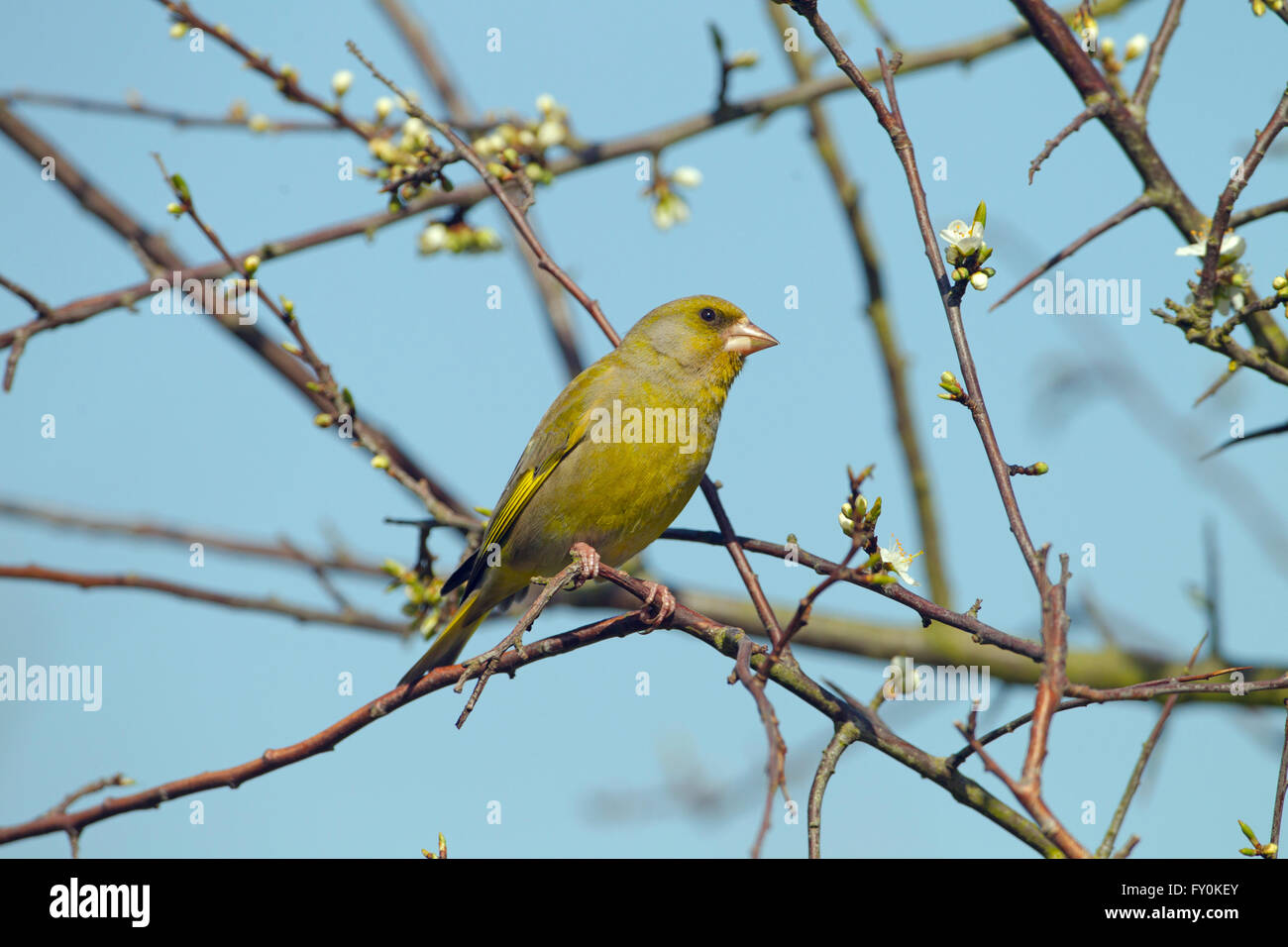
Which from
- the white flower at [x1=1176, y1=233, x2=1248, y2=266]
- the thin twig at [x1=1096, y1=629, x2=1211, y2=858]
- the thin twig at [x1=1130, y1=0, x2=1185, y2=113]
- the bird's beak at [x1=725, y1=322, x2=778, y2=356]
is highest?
the thin twig at [x1=1130, y1=0, x2=1185, y2=113]

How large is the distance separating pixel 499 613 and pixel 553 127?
2.47 m

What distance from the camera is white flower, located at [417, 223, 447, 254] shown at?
5887 millimetres

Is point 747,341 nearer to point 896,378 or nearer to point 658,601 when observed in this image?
point 896,378

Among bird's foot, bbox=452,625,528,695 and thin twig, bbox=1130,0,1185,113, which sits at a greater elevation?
thin twig, bbox=1130,0,1185,113

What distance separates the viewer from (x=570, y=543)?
5816 millimetres

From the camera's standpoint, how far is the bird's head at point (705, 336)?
20.6 ft

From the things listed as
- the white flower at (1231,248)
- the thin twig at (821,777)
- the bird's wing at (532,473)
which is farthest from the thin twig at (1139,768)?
the bird's wing at (532,473)

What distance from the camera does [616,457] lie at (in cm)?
564

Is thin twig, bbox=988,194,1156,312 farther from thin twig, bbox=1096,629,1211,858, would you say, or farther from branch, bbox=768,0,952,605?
branch, bbox=768,0,952,605

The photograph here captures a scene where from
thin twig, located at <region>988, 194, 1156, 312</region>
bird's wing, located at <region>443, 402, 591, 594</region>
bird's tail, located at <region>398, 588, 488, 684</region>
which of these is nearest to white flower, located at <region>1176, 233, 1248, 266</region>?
thin twig, located at <region>988, 194, 1156, 312</region>

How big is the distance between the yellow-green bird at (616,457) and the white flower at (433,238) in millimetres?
1075

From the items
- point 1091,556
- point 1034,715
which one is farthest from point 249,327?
point 1034,715
